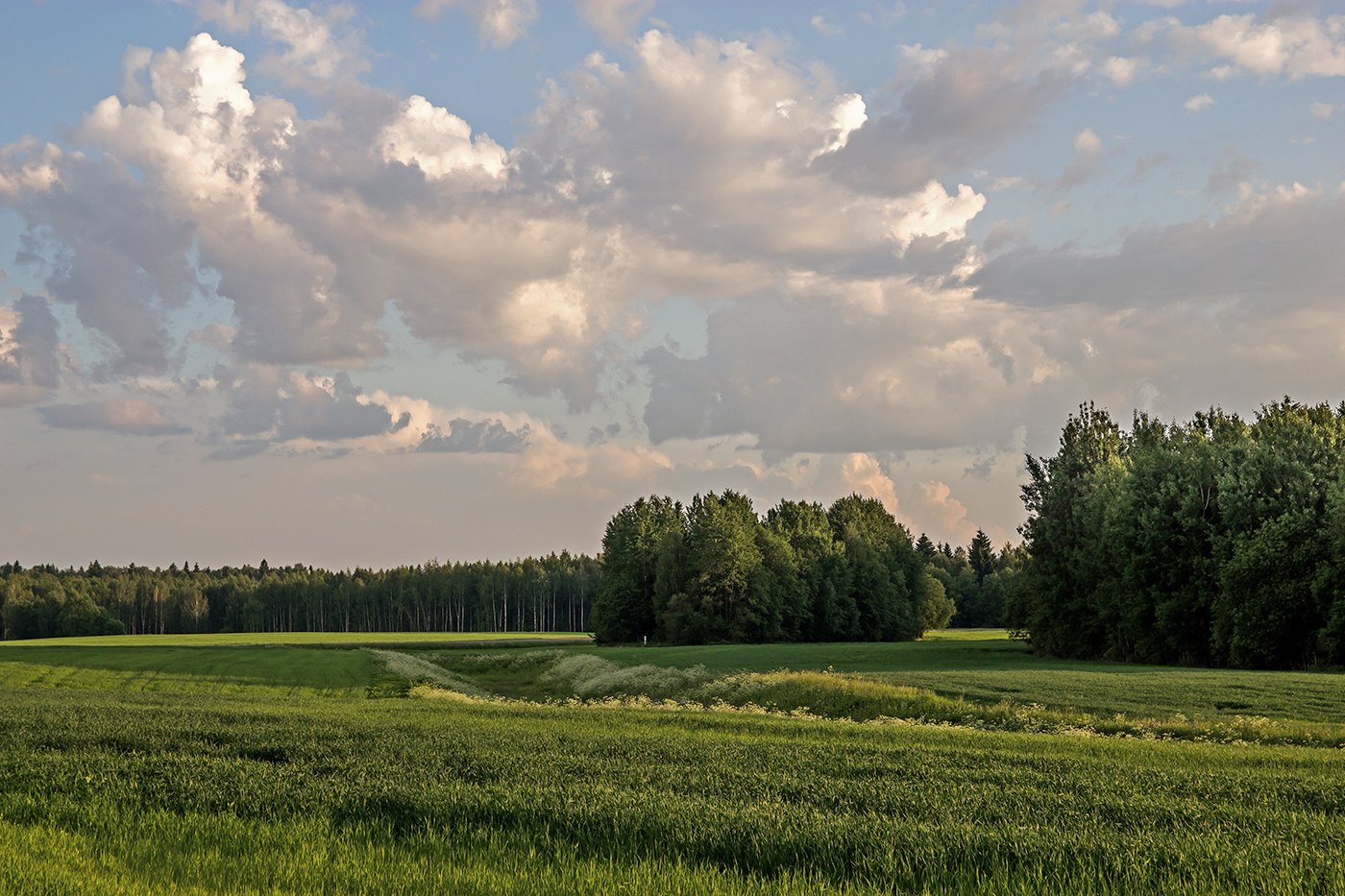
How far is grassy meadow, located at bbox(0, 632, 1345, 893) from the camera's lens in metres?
9.53

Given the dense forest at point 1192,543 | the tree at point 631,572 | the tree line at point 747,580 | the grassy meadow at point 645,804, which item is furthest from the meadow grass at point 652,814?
the tree at point 631,572

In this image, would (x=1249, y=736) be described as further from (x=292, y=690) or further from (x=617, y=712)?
(x=292, y=690)

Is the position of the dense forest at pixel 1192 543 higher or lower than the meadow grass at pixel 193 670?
higher

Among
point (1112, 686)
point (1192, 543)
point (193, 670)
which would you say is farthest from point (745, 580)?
point (1112, 686)

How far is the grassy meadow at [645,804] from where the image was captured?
953 cm

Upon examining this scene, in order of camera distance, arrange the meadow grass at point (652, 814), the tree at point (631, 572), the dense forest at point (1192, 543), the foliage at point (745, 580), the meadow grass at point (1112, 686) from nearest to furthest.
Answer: the meadow grass at point (652, 814) → the meadow grass at point (1112, 686) → the dense forest at point (1192, 543) → the foliage at point (745, 580) → the tree at point (631, 572)

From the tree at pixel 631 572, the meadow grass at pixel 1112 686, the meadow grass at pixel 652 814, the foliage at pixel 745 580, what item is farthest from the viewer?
the tree at pixel 631 572

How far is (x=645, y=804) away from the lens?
12539 millimetres

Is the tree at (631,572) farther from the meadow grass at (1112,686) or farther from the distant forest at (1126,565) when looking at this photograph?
the meadow grass at (1112,686)

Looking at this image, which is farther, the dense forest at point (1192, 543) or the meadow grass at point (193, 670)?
the dense forest at point (1192, 543)

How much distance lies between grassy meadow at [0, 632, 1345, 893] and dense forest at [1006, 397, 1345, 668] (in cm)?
2870

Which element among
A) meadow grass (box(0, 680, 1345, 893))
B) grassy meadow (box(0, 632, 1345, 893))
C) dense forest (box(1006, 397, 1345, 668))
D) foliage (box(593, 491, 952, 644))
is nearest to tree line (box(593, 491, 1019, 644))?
foliage (box(593, 491, 952, 644))

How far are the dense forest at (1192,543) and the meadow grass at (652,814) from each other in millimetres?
38880

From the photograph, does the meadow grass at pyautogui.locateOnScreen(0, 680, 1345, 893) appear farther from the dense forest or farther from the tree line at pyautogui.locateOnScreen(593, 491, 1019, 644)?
the tree line at pyautogui.locateOnScreen(593, 491, 1019, 644)
